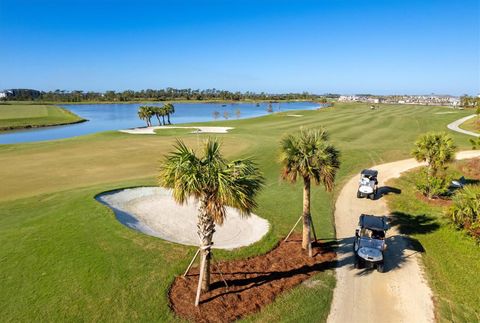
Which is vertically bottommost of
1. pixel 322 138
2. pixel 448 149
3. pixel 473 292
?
pixel 473 292

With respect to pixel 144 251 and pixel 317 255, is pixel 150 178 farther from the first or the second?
pixel 317 255

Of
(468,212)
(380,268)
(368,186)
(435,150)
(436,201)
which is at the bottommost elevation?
A: (436,201)

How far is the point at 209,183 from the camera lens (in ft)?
37.6

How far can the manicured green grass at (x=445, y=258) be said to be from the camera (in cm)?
1277

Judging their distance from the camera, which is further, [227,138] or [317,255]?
[227,138]

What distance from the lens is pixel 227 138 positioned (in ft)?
181

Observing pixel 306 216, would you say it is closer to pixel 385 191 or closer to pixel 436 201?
pixel 385 191

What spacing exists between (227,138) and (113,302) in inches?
1730

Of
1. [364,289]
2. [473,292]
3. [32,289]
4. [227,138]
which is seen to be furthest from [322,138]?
[227,138]

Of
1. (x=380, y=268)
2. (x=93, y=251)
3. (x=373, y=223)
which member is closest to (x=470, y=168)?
(x=373, y=223)

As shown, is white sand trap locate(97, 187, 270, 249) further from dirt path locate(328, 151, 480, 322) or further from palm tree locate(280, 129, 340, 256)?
dirt path locate(328, 151, 480, 322)

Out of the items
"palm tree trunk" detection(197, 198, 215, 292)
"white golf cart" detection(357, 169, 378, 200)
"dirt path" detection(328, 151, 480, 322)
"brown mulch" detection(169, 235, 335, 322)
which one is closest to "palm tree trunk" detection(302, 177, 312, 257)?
"brown mulch" detection(169, 235, 335, 322)

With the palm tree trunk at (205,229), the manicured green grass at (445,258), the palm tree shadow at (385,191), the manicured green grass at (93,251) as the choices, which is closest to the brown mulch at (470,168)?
the palm tree shadow at (385,191)

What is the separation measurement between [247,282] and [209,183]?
212 inches
